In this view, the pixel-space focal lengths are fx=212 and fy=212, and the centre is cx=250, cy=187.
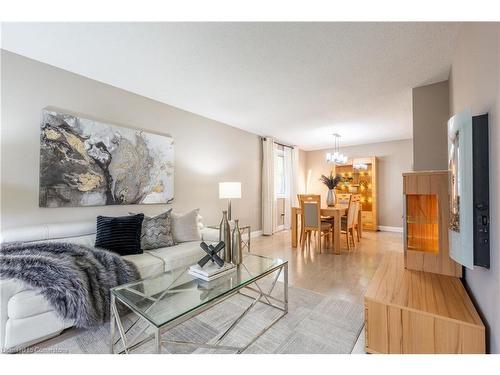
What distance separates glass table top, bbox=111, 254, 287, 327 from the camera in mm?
1209

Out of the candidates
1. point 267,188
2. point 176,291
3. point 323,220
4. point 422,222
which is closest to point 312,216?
point 323,220

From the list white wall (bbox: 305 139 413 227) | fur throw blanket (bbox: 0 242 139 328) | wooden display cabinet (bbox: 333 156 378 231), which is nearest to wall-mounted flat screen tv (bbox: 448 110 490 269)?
fur throw blanket (bbox: 0 242 139 328)

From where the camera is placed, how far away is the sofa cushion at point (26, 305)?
4.56 feet

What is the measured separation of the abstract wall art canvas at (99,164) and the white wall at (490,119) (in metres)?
3.22

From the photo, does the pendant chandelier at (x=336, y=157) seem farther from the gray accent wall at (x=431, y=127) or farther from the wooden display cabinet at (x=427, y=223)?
the wooden display cabinet at (x=427, y=223)

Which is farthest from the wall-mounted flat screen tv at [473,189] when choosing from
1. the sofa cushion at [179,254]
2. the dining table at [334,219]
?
the dining table at [334,219]

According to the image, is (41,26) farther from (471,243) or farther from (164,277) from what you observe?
(471,243)

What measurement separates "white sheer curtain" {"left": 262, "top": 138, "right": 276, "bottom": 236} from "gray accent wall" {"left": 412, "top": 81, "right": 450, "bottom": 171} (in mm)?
2940

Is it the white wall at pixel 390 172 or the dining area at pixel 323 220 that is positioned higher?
the white wall at pixel 390 172

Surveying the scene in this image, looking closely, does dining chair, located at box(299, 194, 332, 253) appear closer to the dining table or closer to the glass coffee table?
the dining table

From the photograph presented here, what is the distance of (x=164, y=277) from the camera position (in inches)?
67.6
